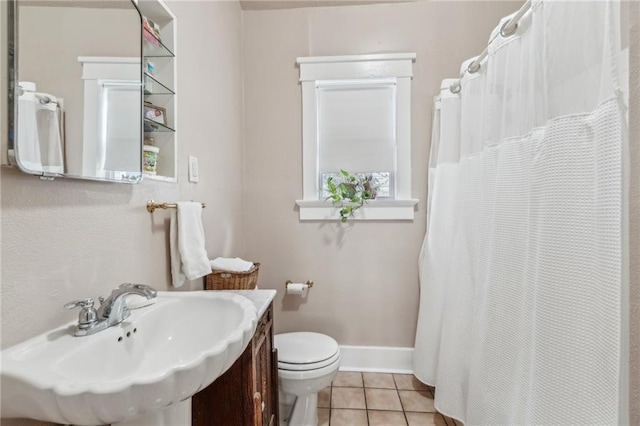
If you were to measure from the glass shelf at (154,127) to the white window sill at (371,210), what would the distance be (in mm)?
986

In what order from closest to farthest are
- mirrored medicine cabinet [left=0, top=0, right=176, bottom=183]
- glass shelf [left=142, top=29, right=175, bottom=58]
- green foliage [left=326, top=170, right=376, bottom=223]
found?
mirrored medicine cabinet [left=0, top=0, right=176, bottom=183] < glass shelf [left=142, top=29, right=175, bottom=58] < green foliage [left=326, top=170, right=376, bottom=223]

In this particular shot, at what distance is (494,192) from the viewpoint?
3.94 ft

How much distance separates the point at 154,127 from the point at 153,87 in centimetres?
16

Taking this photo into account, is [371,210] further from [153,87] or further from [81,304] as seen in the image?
[81,304]

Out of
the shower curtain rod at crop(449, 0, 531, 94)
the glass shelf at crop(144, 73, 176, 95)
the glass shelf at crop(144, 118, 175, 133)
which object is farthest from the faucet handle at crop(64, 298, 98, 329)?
the shower curtain rod at crop(449, 0, 531, 94)

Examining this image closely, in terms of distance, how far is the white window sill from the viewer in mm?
1969

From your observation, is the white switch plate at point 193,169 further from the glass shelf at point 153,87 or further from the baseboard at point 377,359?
the baseboard at point 377,359

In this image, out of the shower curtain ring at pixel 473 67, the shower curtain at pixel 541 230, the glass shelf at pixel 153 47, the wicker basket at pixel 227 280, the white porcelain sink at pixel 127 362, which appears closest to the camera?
the white porcelain sink at pixel 127 362

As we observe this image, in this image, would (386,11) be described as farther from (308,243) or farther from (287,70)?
(308,243)

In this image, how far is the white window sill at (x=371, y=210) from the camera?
197 centimetres

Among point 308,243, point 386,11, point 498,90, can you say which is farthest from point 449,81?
point 308,243

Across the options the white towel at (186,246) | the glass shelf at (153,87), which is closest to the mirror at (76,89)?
the glass shelf at (153,87)

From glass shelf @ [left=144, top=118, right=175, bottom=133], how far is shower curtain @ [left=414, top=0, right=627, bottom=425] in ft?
4.42

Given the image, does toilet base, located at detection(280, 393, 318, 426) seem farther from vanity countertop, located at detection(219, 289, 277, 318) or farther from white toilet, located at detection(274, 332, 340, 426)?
vanity countertop, located at detection(219, 289, 277, 318)
